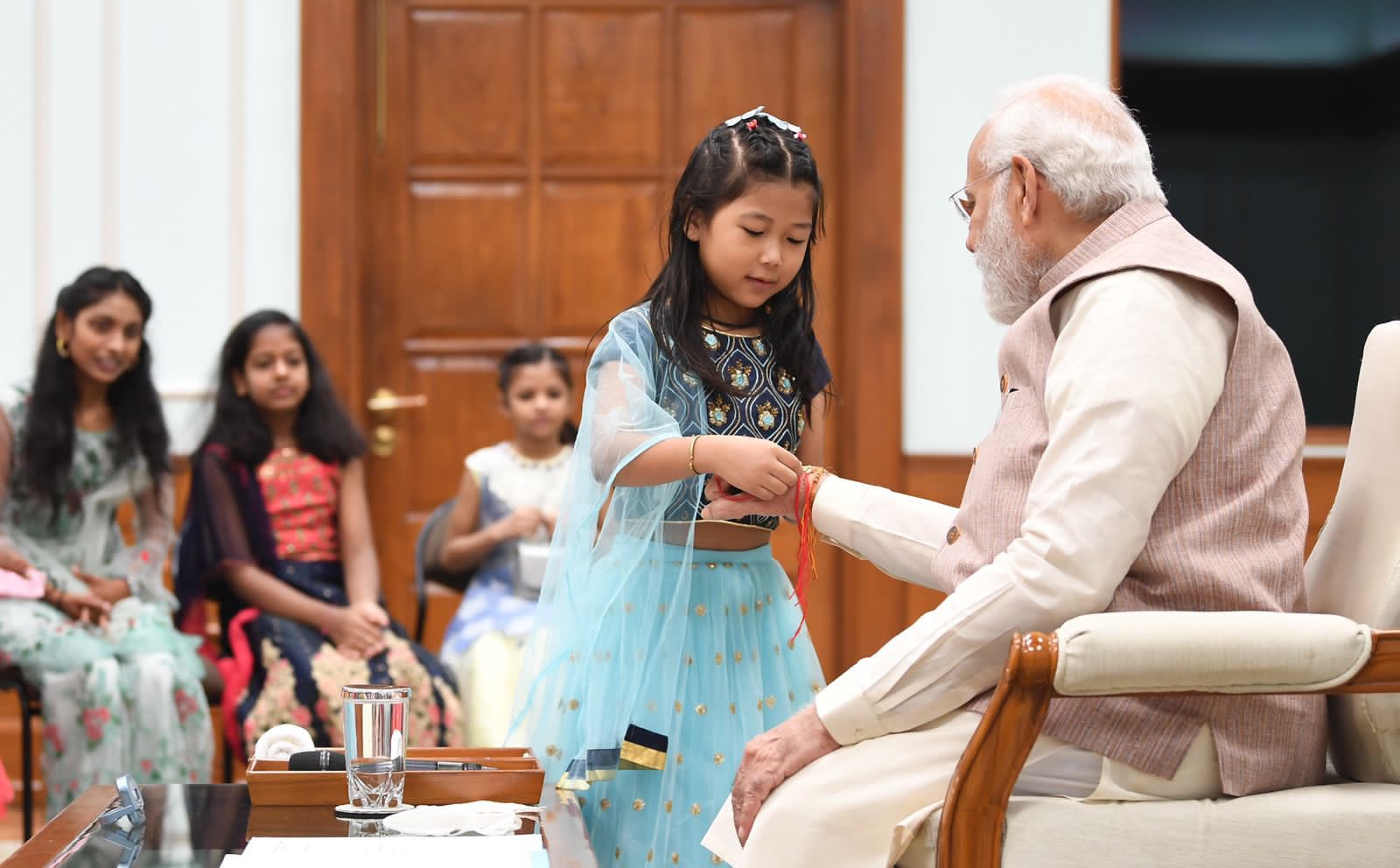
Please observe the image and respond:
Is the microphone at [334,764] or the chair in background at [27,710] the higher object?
the microphone at [334,764]

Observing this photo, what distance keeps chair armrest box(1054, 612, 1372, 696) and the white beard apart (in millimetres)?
499

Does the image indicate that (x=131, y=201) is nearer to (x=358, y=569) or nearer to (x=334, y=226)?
(x=334, y=226)

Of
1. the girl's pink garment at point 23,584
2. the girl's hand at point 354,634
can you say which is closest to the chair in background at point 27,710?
the girl's pink garment at point 23,584

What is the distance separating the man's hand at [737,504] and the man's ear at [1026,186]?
1.63ft

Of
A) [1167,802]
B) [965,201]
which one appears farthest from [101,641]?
[1167,802]

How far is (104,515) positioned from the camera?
3.42m

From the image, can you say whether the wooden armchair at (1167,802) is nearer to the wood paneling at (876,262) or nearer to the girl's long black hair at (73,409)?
the girl's long black hair at (73,409)

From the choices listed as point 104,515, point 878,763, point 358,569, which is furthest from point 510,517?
point 878,763

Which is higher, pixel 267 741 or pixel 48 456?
pixel 48 456

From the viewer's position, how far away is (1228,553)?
1.51m

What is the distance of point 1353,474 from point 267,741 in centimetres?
133

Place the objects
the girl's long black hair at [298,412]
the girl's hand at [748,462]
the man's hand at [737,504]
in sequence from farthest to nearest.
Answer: the girl's long black hair at [298,412]
the man's hand at [737,504]
the girl's hand at [748,462]

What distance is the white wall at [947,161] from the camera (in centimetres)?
435

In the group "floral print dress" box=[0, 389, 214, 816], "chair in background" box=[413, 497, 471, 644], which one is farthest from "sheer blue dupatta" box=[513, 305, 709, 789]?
"chair in background" box=[413, 497, 471, 644]
